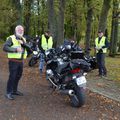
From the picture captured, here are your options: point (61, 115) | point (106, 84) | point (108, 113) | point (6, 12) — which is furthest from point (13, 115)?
point (6, 12)

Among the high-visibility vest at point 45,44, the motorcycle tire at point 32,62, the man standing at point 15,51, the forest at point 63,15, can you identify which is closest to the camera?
the man standing at point 15,51

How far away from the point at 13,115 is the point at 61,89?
2.13 meters

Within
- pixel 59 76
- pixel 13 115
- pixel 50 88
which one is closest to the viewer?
pixel 13 115

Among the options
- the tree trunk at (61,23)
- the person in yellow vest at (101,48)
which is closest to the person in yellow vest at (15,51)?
the person in yellow vest at (101,48)

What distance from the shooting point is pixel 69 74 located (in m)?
10.2

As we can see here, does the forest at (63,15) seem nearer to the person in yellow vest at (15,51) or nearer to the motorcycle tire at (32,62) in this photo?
the motorcycle tire at (32,62)

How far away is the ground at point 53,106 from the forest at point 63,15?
9702 mm

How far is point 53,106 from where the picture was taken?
9859 mm

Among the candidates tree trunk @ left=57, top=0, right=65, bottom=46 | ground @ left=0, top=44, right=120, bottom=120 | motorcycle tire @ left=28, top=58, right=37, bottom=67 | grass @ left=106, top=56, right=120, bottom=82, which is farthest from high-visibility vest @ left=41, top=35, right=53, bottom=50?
tree trunk @ left=57, top=0, right=65, bottom=46

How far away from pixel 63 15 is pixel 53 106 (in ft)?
Answer: 44.7

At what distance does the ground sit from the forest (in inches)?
382

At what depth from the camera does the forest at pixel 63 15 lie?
23119 millimetres

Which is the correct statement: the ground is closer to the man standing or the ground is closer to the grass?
the man standing

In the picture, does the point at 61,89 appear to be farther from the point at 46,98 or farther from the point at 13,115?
the point at 13,115
